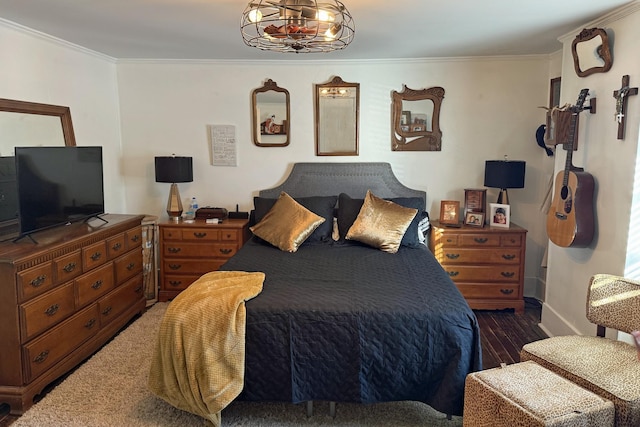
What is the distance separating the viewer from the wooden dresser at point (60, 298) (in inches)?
102

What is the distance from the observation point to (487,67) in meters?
4.37

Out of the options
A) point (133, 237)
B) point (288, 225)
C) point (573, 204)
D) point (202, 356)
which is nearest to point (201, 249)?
point (133, 237)

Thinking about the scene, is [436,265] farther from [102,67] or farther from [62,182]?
[102,67]

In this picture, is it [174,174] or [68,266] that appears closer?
[68,266]

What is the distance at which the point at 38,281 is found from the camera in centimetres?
272

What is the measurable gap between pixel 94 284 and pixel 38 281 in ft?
1.95

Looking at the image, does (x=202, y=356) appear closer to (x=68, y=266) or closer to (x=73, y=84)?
(x=68, y=266)

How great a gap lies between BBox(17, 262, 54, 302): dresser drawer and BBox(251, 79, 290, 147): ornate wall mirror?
2.30 meters

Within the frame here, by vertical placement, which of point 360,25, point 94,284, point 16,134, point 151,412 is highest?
point 360,25

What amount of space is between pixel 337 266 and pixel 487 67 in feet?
8.27

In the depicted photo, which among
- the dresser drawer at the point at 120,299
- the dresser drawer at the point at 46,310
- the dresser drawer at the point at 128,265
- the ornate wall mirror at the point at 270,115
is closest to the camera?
the dresser drawer at the point at 46,310

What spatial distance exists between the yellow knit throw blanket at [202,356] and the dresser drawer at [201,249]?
1805 millimetres

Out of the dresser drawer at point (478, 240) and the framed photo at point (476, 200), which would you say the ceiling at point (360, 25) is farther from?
the dresser drawer at point (478, 240)

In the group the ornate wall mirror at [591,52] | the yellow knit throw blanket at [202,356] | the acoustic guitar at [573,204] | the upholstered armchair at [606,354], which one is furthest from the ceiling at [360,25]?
the yellow knit throw blanket at [202,356]
